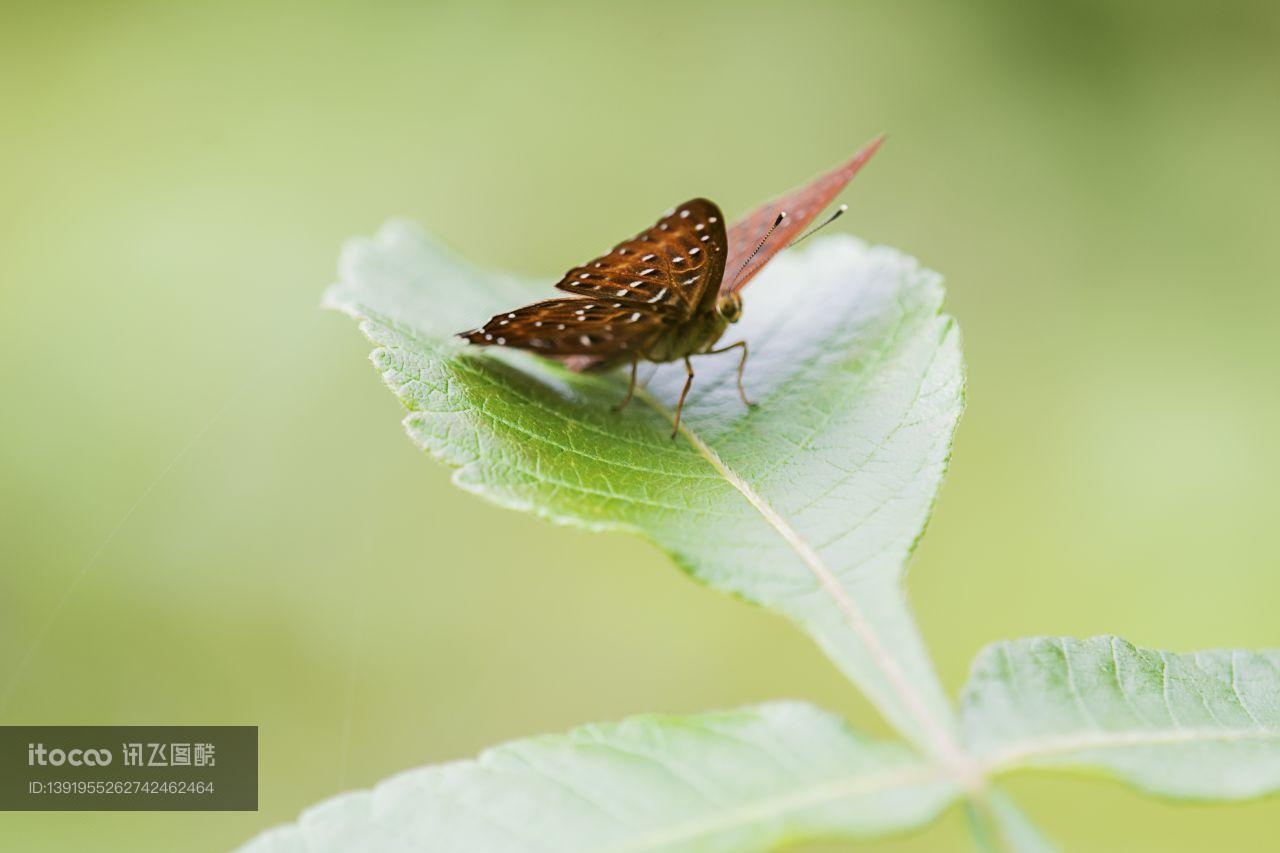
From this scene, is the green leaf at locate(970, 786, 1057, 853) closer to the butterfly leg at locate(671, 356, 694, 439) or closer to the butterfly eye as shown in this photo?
the butterfly leg at locate(671, 356, 694, 439)

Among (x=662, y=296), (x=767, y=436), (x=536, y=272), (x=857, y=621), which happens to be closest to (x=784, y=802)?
(x=857, y=621)

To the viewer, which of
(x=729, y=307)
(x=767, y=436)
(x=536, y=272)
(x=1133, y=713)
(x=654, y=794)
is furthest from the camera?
(x=536, y=272)

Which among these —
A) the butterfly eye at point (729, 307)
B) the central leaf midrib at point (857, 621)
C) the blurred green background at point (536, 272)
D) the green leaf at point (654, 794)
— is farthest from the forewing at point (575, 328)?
the blurred green background at point (536, 272)

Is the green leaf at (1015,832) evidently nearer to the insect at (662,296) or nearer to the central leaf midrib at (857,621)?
the central leaf midrib at (857,621)

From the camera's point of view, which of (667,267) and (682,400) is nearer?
(682,400)

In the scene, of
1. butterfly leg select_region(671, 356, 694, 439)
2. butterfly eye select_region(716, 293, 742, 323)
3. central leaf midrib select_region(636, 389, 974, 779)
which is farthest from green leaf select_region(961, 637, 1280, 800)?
butterfly eye select_region(716, 293, 742, 323)

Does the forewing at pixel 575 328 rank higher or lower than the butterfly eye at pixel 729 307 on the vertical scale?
lower

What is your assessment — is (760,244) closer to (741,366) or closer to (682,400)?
(741,366)
